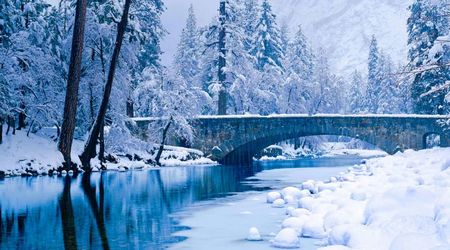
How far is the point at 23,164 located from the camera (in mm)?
23531

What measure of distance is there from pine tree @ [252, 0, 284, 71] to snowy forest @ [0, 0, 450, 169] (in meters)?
0.10

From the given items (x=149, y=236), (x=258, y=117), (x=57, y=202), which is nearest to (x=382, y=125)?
(x=258, y=117)

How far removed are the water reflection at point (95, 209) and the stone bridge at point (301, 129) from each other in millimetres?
14347

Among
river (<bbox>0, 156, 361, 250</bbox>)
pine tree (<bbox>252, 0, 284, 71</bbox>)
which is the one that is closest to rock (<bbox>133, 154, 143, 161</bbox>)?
river (<bbox>0, 156, 361, 250</bbox>)

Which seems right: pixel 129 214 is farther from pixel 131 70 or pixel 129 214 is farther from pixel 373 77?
pixel 373 77

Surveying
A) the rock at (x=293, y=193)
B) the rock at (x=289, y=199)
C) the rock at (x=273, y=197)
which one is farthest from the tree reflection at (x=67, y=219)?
the rock at (x=293, y=193)

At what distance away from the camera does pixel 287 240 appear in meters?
8.09

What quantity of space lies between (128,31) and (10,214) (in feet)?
54.1

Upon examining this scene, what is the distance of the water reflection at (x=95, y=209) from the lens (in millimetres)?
9039

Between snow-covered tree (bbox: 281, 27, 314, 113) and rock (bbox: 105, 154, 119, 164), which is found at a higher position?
snow-covered tree (bbox: 281, 27, 314, 113)

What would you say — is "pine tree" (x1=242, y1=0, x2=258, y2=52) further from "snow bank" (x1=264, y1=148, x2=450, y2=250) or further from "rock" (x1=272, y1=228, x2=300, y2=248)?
"rock" (x1=272, y1=228, x2=300, y2=248)

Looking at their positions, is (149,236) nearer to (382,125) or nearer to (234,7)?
(382,125)

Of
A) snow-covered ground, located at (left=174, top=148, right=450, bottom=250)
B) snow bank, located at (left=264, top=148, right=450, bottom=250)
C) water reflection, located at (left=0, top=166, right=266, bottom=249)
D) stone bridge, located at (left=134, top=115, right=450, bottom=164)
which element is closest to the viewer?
snow bank, located at (left=264, top=148, right=450, bottom=250)

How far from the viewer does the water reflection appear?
356 inches
